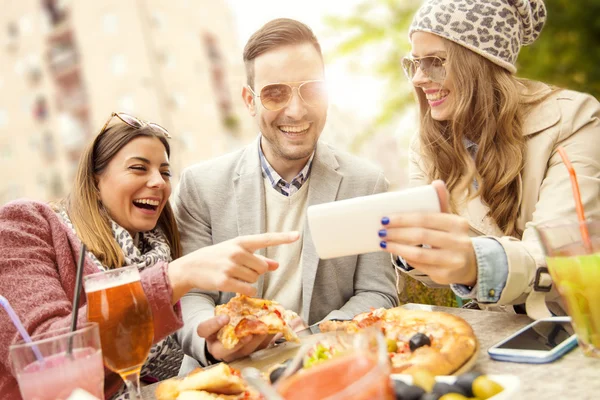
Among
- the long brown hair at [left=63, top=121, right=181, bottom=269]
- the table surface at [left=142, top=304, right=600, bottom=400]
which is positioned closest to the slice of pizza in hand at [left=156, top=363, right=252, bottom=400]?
the table surface at [left=142, top=304, right=600, bottom=400]

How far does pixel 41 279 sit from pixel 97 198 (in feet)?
1.95

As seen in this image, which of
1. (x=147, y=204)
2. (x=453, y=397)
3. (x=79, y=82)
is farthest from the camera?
(x=79, y=82)

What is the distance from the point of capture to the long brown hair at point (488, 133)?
6.63 ft

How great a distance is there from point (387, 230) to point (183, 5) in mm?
12914

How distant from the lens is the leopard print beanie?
2.00 meters

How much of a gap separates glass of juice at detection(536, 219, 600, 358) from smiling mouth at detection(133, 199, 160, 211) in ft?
4.95

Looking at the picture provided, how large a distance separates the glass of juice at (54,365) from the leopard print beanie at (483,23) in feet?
5.31

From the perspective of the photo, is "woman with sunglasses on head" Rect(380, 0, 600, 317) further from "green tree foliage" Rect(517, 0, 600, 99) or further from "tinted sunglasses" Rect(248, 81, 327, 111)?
"green tree foliage" Rect(517, 0, 600, 99)

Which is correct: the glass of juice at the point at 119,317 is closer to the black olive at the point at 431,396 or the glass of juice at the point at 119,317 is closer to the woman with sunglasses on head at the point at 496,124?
the black olive at the point at 431,396

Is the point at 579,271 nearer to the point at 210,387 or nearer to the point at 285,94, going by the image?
the point at 210,387

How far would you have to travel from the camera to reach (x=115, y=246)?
207 cm

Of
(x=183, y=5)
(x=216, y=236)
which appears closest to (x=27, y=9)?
(x=183, y=5)

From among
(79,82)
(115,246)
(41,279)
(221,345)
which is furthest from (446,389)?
(79,82)

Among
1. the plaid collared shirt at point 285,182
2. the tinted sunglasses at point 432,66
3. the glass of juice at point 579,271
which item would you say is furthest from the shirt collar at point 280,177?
the glass of juice at point 579,271
